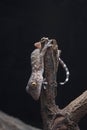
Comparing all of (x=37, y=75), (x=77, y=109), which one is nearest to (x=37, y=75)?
(x=37, y=75)

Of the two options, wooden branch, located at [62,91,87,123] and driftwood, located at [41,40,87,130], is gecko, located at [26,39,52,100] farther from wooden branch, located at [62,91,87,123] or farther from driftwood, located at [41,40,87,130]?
wooden branch, located at [62,91,87,123]

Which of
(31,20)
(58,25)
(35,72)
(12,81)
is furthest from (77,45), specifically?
(35,72)

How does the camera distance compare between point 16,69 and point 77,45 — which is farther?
point 16,69

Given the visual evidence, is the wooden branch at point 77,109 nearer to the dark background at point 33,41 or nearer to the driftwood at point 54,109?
the driftwood at point 54,109

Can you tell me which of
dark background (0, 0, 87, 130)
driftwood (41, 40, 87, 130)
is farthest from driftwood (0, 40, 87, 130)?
dark background (0, 0, 87, 130)

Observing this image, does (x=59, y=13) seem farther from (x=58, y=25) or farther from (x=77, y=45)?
(x=77, y=45)

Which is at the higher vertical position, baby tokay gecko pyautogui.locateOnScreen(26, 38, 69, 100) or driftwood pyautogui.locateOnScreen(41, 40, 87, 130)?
baby tokay gecko pyautogui.locateOnScreen(26, 38, 69, 100)
